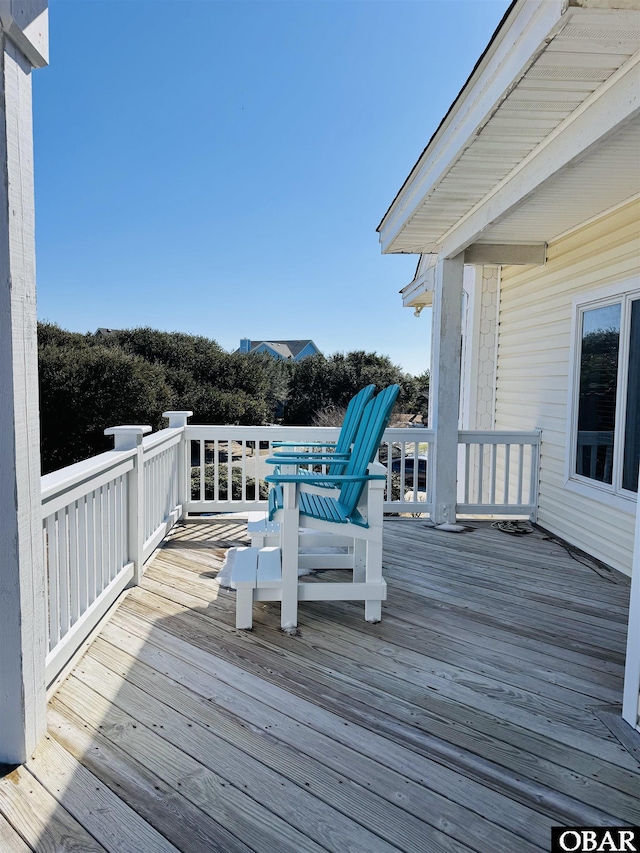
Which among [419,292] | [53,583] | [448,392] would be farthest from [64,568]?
[419,292]

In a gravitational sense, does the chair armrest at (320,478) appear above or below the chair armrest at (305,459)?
below

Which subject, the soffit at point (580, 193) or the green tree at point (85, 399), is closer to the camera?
the soffit at point (580, 193)

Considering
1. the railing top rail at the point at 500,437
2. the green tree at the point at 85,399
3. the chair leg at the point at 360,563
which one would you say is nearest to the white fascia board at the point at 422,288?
the railing top rail at the point at 500,437

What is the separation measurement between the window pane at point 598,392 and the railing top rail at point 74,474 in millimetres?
3402

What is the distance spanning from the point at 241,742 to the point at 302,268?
26432mm

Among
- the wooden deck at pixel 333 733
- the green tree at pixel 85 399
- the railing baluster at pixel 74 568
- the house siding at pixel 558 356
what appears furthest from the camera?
the green tree at pixel 85 399

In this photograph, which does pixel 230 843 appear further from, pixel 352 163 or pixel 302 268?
pixel 302 268

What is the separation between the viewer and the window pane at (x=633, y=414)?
3613mm

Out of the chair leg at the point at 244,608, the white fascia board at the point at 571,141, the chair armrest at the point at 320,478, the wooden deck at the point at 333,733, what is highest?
the white fascia board at the point at 571,141

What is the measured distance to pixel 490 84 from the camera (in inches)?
100

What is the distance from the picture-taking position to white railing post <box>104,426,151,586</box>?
3.04 meters

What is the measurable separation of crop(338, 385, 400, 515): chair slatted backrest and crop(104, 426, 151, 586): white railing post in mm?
1209

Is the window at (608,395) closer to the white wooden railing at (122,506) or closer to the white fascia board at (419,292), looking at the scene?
the white wooden railing at (122,506)

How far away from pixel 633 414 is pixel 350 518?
227 cm
